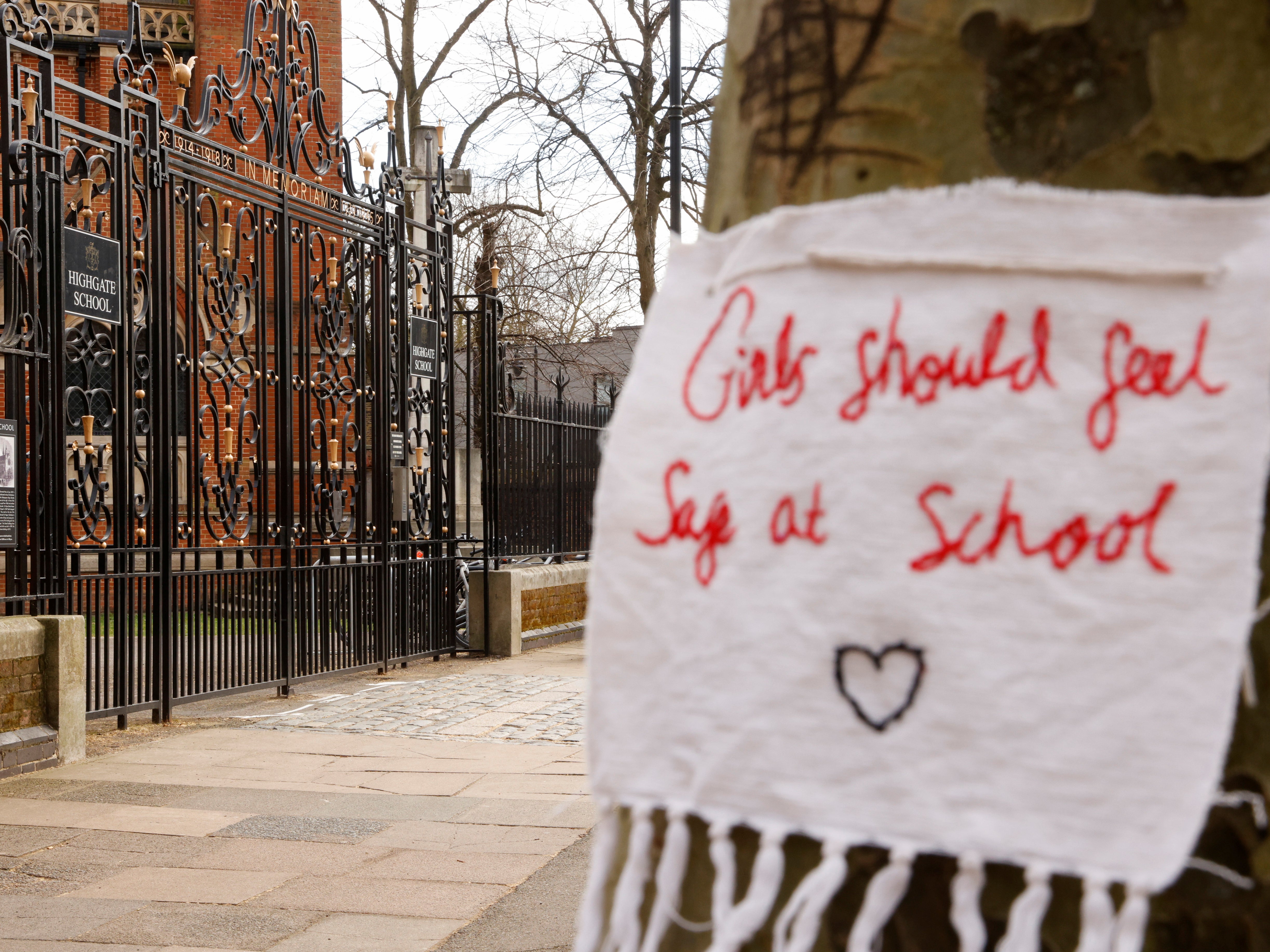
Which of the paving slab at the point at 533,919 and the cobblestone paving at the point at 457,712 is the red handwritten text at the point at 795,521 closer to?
the paving slab at the point at 533,919

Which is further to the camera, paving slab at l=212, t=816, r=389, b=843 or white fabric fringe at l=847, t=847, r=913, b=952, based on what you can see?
paving slab at l=212, t=816, r=389, b=843

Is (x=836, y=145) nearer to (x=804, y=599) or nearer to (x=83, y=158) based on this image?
(x=804, y=599)

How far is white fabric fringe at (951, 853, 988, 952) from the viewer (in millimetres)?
1116

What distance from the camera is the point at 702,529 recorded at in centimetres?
124

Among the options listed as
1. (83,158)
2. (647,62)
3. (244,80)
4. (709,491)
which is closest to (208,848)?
(83,158)

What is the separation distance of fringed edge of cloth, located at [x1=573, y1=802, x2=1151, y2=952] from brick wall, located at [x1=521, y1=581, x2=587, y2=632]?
12747 mm

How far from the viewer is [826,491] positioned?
1.20 metres

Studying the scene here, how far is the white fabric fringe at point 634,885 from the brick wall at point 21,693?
6.30 metres

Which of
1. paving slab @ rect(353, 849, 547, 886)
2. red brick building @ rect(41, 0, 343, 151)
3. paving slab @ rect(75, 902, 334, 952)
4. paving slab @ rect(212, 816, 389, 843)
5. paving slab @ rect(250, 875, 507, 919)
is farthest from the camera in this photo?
red brick building @ rect(41, 0, 343, 151)

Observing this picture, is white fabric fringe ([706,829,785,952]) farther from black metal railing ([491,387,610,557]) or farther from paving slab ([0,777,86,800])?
black metal railing ([491,387,610,557])

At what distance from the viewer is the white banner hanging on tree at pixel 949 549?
43.0 inches

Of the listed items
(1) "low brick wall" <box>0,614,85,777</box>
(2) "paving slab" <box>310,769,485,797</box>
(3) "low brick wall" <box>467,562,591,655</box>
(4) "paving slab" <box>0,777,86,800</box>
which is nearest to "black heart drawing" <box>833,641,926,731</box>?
(2) "paving slab" <box>310,769,485,797</box>

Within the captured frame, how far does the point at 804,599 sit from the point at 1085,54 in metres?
0.51

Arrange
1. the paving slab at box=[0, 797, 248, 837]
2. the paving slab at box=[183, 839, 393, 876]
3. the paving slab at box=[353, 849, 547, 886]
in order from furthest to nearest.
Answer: the paving slab at box=[0, 797, 248, 837]
the paving slab at box=[183, 839, 393, 876]
the paving slab at box=[353, 849, 547, 886]
